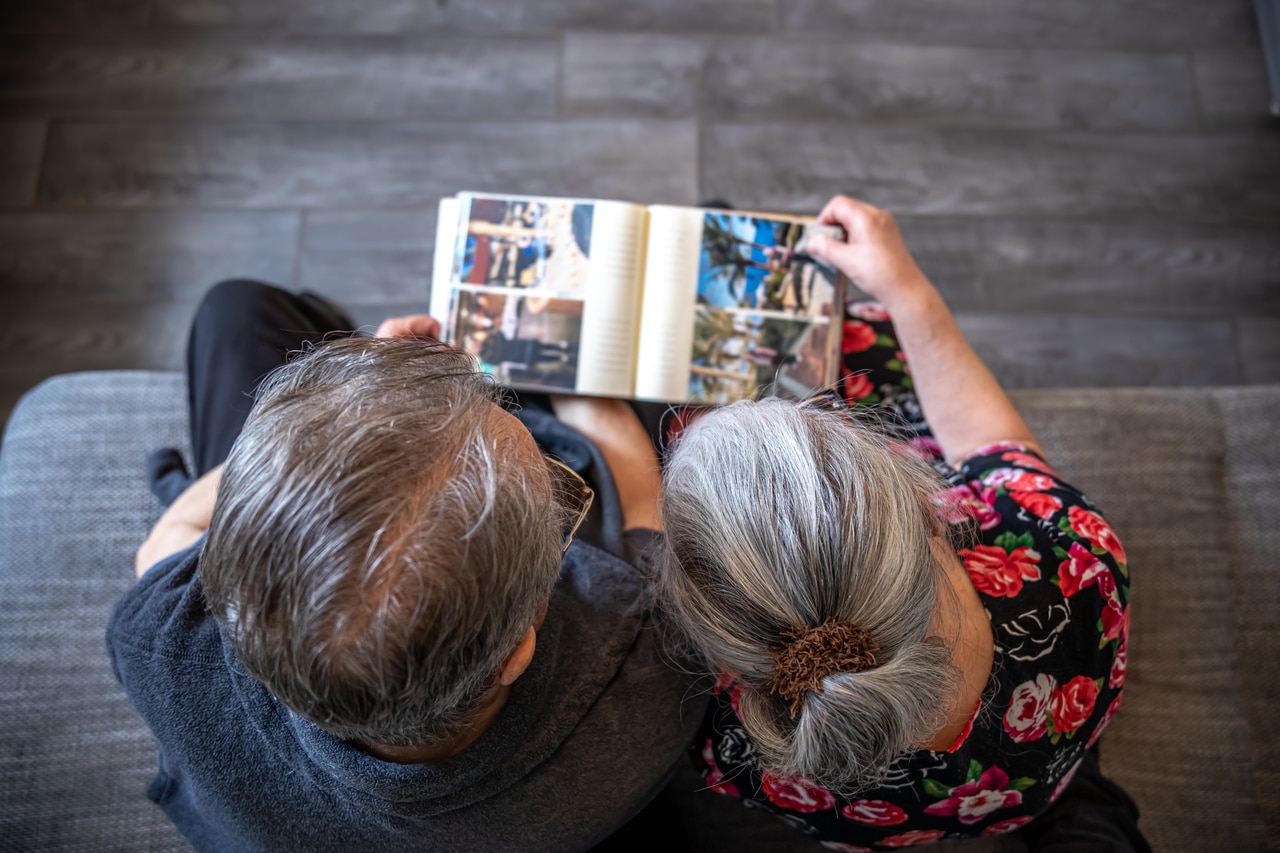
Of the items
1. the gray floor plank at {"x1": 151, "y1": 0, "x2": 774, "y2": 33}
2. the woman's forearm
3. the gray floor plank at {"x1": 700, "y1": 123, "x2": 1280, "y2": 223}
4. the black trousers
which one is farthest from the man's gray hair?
the gray floor plank at {"x1": 151, "y1": 0, "x2": 774, "y2": 33}

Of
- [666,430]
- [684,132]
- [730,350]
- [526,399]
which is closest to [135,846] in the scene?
[526,399]

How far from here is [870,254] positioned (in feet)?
3.10

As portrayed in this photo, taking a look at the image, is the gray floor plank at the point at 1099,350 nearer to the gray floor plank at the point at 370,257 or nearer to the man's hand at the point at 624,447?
the man's hand at the point at 624,447

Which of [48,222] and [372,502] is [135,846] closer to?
[372,502]

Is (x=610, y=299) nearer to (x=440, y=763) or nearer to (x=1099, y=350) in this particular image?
(x=440, y=763)

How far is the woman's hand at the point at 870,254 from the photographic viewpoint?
0.95 m

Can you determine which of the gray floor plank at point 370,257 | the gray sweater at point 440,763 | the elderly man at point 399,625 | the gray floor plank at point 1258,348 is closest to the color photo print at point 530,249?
the elderly man at point 399,625

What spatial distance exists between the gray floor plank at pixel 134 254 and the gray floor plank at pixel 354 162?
38mm

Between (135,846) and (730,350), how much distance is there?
2.82 ft

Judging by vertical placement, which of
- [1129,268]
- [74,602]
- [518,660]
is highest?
[1129,268]

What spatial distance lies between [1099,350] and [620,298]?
96 cm

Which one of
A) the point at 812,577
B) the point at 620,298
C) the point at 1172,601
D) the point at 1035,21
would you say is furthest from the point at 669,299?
the point at 1035,21

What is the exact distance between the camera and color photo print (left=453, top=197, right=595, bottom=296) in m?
0.94

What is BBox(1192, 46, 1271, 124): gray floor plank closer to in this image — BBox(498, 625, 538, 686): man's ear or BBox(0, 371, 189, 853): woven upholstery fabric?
BBox(498, 625, 538, 686): man's ear
